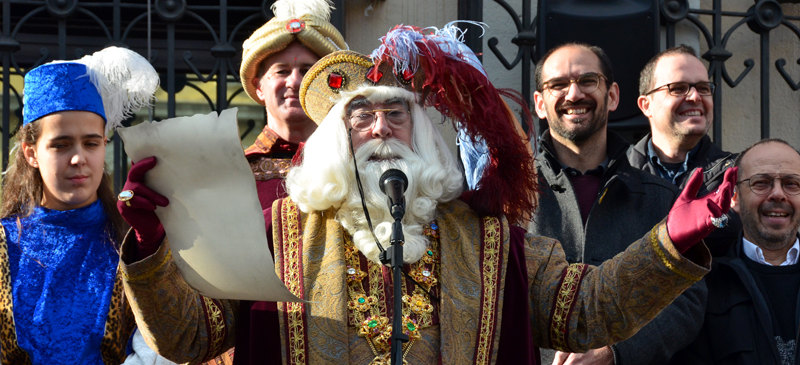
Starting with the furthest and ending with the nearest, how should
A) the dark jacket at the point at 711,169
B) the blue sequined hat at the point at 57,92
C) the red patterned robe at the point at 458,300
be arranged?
the dark jacket at the point at 711,169, the blue sequined hat at the point at 57,92, the red patterned robe at the point at 458,300

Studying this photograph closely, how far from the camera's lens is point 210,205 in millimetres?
2963

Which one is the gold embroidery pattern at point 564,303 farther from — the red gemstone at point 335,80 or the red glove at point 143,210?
the red glove at point 143,210

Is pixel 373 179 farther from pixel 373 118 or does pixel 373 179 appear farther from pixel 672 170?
pixel 672 170

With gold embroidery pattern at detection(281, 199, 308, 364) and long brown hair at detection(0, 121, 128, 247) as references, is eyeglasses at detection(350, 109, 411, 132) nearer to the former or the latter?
gold embroidery pattern at detection(281, 199, 308, 364)

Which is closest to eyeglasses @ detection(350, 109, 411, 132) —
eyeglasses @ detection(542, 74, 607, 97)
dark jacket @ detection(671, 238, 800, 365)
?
eyeglasses @ detection(542, 74, 607, 97)

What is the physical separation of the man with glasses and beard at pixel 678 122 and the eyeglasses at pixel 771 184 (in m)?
0.28

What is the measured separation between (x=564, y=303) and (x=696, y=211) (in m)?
0.59

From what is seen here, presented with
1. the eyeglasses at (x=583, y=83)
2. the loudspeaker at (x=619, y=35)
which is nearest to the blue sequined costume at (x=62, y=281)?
the eyeglasses at (x=583, y=83)

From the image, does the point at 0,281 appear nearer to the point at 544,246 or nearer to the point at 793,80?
the point at 544,246

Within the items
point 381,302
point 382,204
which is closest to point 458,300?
point 381,302

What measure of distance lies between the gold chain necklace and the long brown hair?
1040mm

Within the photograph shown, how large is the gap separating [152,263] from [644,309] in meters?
1.49

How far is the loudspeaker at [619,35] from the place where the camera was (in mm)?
5445

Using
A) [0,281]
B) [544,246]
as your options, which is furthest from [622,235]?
[0,281]
